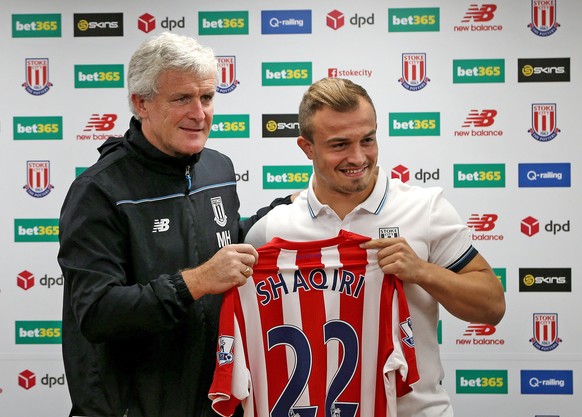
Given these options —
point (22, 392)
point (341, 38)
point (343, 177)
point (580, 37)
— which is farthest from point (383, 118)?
point (22, 392)

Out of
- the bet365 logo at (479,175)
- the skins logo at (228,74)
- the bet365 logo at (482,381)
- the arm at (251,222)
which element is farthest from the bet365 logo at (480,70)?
the arm at (251,222)

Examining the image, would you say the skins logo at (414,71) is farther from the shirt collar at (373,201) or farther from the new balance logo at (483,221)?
A: the shirt collar at (373,201)

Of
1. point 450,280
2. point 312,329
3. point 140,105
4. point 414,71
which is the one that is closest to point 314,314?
point 312,329

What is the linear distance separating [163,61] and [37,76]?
1.98m

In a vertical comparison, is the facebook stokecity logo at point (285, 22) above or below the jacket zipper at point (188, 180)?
above

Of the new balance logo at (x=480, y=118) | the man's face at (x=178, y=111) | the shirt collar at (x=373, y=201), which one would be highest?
the new balance logo at (x=480, y=118)

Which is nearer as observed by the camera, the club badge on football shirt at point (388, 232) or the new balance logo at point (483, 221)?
the club badge on football shirt at point (388, 232)

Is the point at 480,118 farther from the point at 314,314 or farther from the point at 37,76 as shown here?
the point at 37,76

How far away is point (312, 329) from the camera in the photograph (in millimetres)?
1856

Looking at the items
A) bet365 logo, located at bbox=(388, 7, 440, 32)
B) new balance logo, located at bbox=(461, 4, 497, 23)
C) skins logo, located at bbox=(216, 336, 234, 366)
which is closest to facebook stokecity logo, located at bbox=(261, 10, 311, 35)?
bet365 logo, located at bbox=(388, 7, 440, 32)

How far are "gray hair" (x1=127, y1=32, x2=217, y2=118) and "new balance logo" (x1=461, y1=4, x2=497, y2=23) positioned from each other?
1.95 meters

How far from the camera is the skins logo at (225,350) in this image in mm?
1771

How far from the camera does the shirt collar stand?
6.06 ft

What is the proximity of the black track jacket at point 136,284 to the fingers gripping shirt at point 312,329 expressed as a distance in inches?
5.8
